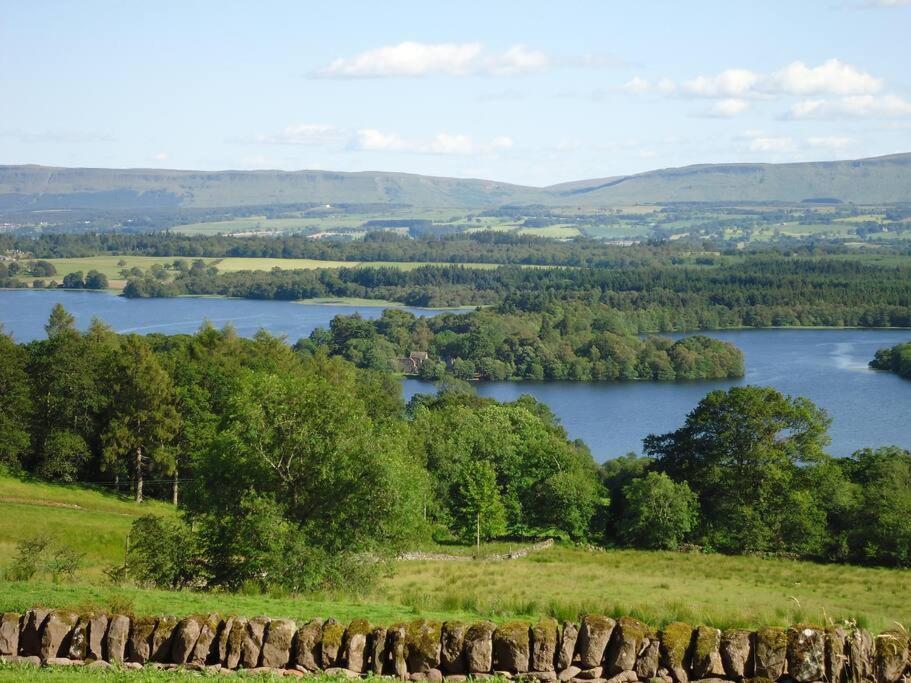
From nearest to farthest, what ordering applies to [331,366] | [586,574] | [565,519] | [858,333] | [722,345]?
[586,574]
[565,519]
[331,366]
[722,345]
[858,333]

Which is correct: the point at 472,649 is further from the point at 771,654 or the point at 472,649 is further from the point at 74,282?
the point at 74,282

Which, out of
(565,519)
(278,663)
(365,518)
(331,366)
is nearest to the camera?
(278,663)

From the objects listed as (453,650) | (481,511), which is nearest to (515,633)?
(453,650)

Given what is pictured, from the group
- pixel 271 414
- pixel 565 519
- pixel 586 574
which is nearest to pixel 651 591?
pixel 586 574

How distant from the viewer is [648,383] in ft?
343

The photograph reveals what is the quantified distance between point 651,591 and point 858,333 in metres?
117

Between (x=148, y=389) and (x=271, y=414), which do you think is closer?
(x=271, y=414)

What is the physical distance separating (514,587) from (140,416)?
2338 cm

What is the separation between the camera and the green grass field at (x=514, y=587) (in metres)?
14.4

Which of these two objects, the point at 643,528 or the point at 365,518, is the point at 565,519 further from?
the point at 365,518

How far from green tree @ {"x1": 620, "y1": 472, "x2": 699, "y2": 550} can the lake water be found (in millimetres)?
29873


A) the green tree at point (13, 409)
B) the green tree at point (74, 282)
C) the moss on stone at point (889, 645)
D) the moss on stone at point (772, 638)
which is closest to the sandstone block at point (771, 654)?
the moss on stone at point (772, 638)

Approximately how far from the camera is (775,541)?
3738 centimetres

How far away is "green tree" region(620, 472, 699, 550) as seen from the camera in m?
37.8
